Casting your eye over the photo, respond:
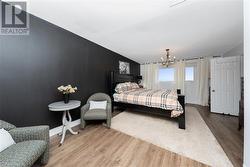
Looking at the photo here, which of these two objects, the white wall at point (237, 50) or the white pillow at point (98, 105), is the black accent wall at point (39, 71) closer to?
the white pillow at point (98, 105)

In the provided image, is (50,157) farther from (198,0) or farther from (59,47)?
(198,0)

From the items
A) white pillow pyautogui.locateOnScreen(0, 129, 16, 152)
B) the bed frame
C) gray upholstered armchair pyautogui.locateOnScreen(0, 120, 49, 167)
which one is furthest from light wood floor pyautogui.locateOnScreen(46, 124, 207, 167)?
the bed frame

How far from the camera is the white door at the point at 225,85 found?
3.80 m

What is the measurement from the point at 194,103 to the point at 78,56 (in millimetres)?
5933

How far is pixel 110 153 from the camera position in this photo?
1970 millimetres

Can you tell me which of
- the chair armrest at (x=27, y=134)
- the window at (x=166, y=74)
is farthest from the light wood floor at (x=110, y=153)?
the window at (x=166, y=74)

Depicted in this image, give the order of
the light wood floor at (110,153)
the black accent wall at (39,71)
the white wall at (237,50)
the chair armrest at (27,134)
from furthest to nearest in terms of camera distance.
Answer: the white wall at (237,50) → the black accent wall at (39,71) → the light wood floor at (110,153) → the chair armrest at (27,134)

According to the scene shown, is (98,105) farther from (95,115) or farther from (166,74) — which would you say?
(166,74)

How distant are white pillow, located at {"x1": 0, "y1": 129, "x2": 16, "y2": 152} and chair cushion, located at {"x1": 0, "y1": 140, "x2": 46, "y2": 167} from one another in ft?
0.20

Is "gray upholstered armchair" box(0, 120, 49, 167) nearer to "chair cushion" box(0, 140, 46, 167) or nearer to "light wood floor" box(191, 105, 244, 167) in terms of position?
"chair cushion" box(0, 140, 46, 167)

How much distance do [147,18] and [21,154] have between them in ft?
9.43

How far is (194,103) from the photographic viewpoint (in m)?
5.89

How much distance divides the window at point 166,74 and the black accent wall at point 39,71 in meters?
4.56

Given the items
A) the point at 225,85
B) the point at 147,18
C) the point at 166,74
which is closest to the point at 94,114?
the point at 147,18
